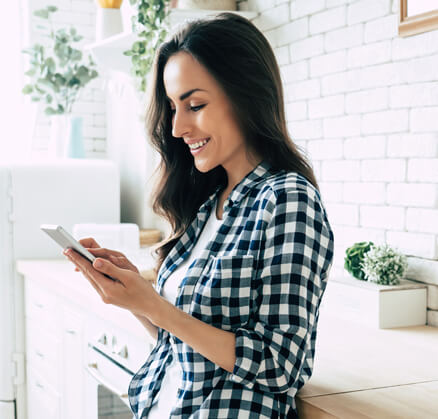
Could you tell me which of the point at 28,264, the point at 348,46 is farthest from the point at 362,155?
the point at 28,264

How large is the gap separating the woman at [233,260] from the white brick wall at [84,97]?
238cm

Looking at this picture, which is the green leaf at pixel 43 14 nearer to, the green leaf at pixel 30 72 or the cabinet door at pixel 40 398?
the green leaf at pixel 30 72

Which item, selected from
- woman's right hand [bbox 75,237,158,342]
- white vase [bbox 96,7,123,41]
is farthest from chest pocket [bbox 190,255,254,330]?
white vase [bbox 96,7,123,41]

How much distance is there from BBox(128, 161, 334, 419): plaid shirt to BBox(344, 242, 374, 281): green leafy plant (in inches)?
29.5

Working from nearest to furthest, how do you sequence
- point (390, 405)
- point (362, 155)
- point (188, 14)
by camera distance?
point (390, 405)
point (362, 155)
point (188, 14)

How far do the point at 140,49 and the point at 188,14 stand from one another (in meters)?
0.25

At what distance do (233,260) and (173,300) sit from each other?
27cm

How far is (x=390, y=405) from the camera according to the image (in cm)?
123

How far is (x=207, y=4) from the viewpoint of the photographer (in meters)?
2.78

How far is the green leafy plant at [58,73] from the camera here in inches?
139

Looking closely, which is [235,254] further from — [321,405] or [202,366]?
[321,405]

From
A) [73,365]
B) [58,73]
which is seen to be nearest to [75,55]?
[58,73]

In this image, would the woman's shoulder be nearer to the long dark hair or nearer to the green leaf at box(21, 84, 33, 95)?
the long dark hair

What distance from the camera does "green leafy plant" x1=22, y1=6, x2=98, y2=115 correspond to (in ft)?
11.5
